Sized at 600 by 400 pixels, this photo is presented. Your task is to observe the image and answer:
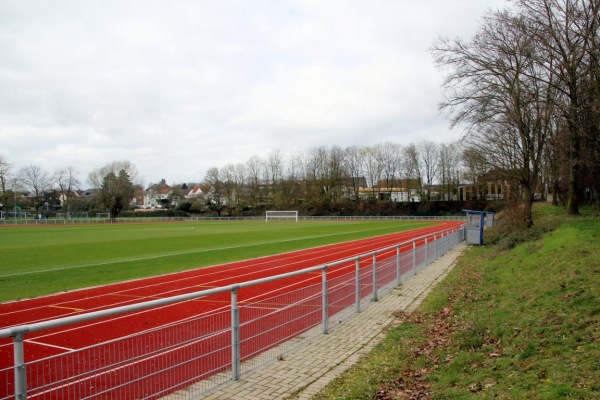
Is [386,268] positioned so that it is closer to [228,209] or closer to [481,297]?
[481,297]

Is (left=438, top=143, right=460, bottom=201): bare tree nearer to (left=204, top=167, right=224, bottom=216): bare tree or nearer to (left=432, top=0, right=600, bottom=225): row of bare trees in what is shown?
(left=204, top=167, right=224, bottom=216): bare tree

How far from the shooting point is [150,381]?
16.7ft

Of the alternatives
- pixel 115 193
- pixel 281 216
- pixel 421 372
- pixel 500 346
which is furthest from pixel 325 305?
pixel 115 193

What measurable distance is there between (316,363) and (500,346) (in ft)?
8.68

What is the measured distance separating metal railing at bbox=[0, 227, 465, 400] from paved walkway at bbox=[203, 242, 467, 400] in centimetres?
21

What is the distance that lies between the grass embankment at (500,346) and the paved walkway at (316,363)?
0.25 metres

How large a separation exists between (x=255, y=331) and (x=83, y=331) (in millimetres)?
4164

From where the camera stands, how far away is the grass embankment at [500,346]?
514cm

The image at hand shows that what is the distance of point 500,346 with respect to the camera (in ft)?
22.0

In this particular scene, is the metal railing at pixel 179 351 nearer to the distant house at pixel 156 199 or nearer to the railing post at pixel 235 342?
the railing post at pixel 235 342

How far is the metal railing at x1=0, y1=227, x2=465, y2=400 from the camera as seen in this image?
4137 mm

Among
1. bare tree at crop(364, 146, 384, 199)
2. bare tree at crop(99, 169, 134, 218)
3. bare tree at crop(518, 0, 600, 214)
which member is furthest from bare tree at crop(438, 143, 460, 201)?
bare tree at crop(518, 0, 600, 214)

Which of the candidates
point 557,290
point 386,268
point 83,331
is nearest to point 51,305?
point 83,331

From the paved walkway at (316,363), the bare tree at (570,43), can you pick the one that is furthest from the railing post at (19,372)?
the bare tree at (570,43)
